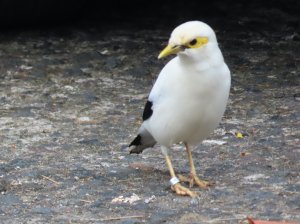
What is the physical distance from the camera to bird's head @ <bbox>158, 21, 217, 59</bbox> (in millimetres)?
4547

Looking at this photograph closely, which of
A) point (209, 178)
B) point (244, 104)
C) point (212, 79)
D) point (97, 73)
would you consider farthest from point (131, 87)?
point (212, 79)

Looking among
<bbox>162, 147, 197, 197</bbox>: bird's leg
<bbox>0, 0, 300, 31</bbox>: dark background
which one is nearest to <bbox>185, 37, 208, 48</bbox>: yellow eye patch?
<bbox>162, 147, 197, 197</bbox>: bird's leg

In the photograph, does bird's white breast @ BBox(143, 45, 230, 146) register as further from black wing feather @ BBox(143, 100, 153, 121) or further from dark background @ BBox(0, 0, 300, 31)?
dark background @ BBox(0, 0, 300, 31)

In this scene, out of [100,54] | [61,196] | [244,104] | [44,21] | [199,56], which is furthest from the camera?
[44,21]

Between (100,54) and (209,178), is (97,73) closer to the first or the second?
(100,54)

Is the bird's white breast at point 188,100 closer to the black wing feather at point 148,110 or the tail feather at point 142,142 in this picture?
the black wing feather at point 148,110

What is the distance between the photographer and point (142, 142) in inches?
212

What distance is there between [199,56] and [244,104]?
219 cm

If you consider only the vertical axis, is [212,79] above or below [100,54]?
above

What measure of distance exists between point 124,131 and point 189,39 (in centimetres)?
181

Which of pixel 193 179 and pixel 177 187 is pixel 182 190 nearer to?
pixel 177 187

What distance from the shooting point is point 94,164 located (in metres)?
5.52

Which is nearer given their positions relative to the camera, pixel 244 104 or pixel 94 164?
pixel 94 164

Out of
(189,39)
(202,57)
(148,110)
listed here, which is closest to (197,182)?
(148,110)
